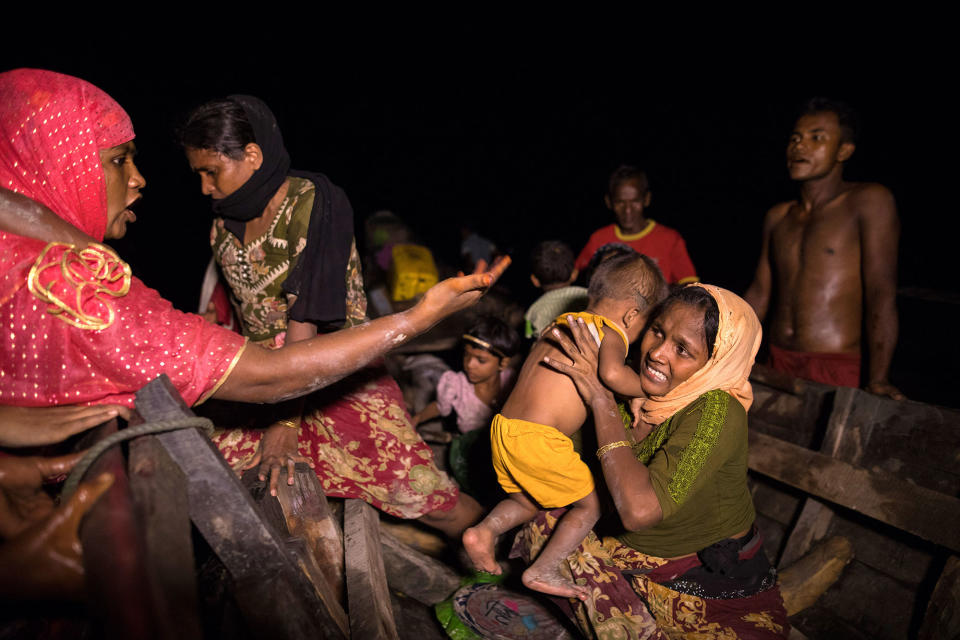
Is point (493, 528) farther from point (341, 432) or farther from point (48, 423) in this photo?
point (48, 423)

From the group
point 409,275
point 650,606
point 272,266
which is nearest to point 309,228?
point 272,266

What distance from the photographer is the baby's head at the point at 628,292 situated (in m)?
2.54

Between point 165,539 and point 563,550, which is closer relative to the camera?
point 165,539

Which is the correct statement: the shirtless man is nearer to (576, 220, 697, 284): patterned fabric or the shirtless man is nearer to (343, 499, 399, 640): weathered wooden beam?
(576, 220, 697, 284): patterned fabric

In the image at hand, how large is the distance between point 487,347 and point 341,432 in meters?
1.86

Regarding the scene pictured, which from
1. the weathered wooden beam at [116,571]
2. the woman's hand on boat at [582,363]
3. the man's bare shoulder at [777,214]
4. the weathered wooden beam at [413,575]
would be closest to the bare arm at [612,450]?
the woman's hand on boat at [582,363]

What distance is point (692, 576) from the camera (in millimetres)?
2049

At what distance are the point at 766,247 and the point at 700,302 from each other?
2518 mm

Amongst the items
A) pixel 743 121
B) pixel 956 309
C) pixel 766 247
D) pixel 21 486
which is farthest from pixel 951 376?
pixel 21 486

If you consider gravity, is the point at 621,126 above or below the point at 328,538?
above

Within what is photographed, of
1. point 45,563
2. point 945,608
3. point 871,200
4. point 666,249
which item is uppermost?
point 871,200

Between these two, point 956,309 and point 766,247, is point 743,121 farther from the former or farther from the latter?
point 766,247

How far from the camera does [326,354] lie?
5.38 feet

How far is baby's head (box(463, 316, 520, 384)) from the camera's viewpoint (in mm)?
4188
